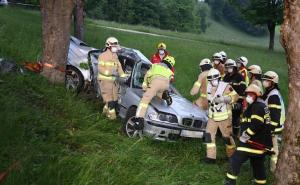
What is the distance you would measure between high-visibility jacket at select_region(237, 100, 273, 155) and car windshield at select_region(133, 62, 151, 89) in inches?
132

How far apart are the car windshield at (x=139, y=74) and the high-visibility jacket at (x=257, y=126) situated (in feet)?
11.0

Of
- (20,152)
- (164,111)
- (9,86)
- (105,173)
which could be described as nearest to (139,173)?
(105,173)

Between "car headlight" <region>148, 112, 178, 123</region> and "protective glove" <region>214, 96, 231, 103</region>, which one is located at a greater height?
"protective glove" <region>214, 96, 231, 103</region>

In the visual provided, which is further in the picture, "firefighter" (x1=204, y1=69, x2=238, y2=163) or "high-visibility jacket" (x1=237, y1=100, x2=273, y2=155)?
"firefighter" (x1=204, y1=69, x2=238, y2=163)

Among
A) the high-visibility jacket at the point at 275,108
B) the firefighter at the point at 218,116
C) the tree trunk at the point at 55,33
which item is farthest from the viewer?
the tree trunk at the point at 55,33

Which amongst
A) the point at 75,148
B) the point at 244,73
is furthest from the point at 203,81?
the point at 75,148

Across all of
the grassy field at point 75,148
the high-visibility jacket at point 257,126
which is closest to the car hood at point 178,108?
the grassy field at point 75,148

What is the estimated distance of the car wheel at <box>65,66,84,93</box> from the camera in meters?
11.9

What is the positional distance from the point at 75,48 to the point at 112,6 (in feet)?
231

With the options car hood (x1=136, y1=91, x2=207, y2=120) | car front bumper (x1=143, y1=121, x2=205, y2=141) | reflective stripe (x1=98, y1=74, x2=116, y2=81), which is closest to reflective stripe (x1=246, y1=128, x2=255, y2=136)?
car front bumper (x1=143, y1=121, x2=205, y2=141)

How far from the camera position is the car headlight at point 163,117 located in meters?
9.39

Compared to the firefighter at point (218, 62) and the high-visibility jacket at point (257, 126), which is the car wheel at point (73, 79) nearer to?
the firefighter at point (218, 62)

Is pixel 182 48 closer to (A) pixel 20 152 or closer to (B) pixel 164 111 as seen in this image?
(B) pixel 164 111

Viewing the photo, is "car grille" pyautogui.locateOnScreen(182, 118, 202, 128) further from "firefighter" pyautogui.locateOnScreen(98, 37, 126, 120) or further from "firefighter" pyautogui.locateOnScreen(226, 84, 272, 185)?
"firefighter" pyautogui.locateOnScreen(226, 84, 272, 185)
